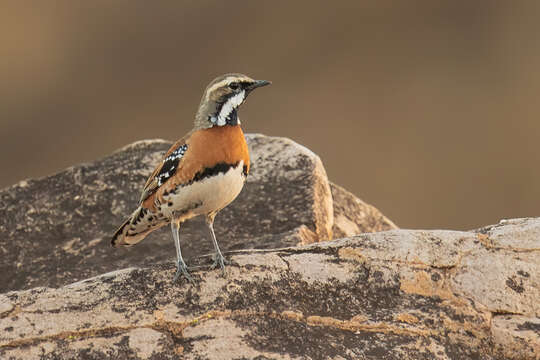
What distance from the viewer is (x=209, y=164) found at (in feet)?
13.4

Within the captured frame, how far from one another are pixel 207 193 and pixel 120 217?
183 cm

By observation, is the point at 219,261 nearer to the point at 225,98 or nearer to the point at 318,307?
the point at 318,307

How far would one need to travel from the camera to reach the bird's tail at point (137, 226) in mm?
4482

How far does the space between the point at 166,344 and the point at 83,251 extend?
7.05 ft

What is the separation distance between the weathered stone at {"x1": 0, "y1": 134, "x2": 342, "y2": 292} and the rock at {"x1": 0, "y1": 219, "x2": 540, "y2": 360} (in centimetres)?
108

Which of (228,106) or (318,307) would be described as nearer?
(318,307)

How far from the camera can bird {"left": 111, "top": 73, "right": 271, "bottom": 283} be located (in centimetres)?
410

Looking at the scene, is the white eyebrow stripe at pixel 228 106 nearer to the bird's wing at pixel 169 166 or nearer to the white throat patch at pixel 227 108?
the white throat patch at pixel 227 108

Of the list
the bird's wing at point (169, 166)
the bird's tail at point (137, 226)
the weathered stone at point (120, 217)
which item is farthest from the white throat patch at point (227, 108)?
the weathered stone at point (120, 217)

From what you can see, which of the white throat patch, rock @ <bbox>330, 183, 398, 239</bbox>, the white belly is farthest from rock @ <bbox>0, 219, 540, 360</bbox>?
rock @ <bbox>330, 183, 398, 239</bbox>

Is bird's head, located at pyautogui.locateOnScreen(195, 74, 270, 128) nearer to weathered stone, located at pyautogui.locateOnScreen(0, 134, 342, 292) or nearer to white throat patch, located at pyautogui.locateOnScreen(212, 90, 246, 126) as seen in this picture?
white throat patch, located at pyautogui.locateOnScreen(212, 90, 246, 126)

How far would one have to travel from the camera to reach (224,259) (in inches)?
155

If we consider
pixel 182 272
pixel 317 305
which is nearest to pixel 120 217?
pixel 182 272

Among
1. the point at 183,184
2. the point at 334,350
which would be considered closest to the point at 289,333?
the point at 334,350
